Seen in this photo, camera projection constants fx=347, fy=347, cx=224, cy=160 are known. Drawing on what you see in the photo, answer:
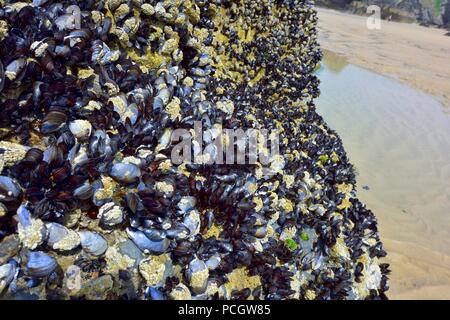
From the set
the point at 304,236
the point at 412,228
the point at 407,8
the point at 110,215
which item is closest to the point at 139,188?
the point at 110,215

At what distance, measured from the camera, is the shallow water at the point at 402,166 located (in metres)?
4.91

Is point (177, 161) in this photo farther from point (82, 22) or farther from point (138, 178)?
point (82, 22)

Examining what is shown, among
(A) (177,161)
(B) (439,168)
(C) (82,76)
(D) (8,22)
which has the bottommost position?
(B) (439,168)

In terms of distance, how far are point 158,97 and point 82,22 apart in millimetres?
863

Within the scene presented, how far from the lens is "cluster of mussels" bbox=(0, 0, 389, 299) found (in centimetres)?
193

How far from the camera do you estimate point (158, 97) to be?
10.0 feet

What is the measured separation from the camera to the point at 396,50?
66.2 ft

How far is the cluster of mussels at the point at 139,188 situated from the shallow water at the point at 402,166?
5.43ft

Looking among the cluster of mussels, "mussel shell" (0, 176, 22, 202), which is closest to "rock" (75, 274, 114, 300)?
the cluster of mussels

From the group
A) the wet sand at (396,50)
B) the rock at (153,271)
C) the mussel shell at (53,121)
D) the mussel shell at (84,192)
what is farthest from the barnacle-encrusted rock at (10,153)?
the wet sand at (396,50)

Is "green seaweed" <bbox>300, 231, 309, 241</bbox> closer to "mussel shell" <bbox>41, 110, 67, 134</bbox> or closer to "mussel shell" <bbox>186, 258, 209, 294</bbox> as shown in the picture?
"mussel shell" <bbox>186, 258, 209, 294</bbox>

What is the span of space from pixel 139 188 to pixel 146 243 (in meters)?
0.37
